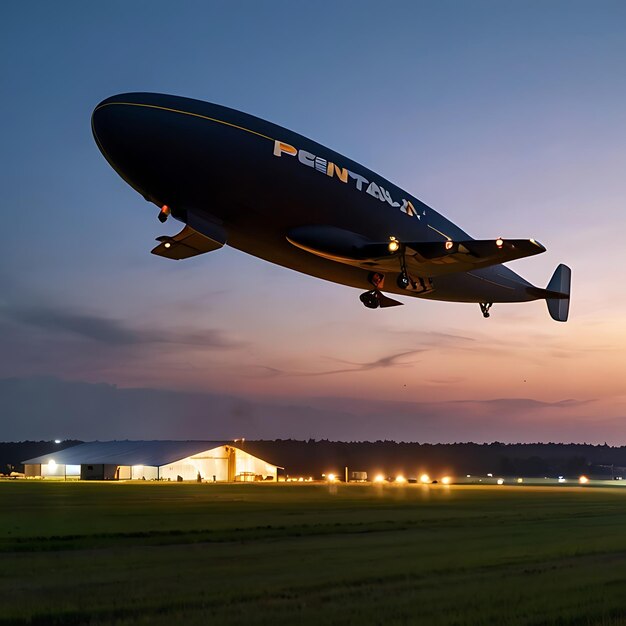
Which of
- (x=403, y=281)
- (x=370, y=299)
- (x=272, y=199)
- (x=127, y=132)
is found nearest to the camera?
(x=127, y=132)

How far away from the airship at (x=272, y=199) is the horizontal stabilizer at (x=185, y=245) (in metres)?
0.04

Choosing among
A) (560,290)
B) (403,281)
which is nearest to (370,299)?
(403,281)

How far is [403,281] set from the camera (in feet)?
95.2

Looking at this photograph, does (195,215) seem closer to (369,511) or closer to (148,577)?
(148,577)

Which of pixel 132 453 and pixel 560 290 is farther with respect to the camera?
pixel 132 453

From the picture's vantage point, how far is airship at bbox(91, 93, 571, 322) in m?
23.1

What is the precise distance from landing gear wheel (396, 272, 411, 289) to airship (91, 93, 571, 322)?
0.05 metres

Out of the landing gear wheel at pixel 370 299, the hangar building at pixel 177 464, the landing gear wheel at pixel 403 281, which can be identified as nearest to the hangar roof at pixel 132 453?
the hangar building at pixel 177 464

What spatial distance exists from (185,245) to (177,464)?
10359 centimetres

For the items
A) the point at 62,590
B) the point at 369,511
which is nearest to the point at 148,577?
the point at 62,590

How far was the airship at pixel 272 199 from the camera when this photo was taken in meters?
23.1

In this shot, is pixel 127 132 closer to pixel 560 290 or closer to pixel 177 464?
pixel 560 290

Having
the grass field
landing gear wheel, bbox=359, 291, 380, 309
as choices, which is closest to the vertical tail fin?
the grass field

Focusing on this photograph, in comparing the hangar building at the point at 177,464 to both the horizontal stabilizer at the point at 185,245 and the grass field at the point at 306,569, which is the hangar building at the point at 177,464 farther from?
the horizontal stabilizer at the point at 185,245
